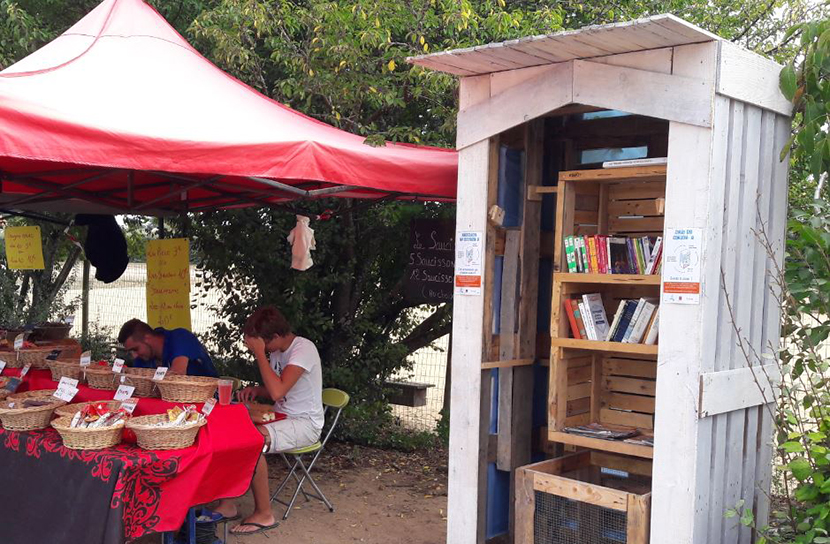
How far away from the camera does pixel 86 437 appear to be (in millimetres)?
3660

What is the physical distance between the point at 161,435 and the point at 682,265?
2397 mm

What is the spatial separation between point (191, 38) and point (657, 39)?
550cm

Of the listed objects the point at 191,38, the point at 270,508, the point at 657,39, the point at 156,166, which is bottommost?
the point at 270,508

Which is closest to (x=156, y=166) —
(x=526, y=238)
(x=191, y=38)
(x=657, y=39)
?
(x=526, y=238)

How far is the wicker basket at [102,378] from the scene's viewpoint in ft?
14.3

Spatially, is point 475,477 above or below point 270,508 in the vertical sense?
above

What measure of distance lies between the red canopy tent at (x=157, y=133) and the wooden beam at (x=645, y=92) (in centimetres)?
131

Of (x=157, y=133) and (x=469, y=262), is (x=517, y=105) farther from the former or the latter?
(x=157, y=133)

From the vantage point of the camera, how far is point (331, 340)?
6996mm

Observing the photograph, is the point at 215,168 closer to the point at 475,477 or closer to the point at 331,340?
the point at 475,477

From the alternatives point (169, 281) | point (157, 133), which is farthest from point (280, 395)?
point (157, 133)

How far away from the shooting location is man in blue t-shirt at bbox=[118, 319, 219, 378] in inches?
197

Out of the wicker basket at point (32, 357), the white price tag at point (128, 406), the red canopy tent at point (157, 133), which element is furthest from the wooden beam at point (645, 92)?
the wicker basket at point (32, 357)

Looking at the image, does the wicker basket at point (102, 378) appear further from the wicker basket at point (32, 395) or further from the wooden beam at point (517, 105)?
the wooden beam at point (517, 105)
